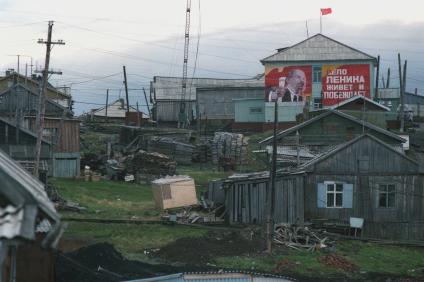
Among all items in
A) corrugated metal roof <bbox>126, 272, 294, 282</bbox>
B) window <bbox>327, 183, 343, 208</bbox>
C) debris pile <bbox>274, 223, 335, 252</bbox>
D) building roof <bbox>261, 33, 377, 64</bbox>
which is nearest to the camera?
corrugated metal roof <bbox>126, 272, 294, 282</bbox>

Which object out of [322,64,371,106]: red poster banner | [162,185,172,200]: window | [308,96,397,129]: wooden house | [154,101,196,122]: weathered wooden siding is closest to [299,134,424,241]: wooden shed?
[162,185,172,200]: window

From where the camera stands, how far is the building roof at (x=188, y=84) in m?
77.4

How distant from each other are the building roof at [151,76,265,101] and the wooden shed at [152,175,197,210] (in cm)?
3839

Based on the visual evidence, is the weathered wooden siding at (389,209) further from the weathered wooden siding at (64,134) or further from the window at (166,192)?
the weathered wooden siding at (64,134)

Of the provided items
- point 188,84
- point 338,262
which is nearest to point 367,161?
point 338,262

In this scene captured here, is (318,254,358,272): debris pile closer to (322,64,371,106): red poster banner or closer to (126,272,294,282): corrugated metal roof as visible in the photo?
(126,272,294,282): corrugated metal roof

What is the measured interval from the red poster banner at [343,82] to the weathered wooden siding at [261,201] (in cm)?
2931

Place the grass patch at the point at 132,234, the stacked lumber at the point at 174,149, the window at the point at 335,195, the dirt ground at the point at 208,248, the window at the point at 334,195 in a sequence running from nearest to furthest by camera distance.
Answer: the dirt ground at the point at 208,248
the grass patch at the point at 132,234
the window at the point at 334,195
the window at the point at 335,195
the stacked lumber at the point at 174,149

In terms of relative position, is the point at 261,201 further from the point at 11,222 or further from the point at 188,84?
the point at 188,84

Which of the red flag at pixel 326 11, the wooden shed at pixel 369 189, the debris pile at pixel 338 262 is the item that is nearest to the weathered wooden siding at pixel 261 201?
the wooden shed at pixel 369 189

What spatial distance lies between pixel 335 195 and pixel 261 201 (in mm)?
3975

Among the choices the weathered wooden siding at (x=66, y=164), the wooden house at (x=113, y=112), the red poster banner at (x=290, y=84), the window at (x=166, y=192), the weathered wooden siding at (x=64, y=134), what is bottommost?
the window at (x=166, y=192)

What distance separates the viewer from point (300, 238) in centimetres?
3031

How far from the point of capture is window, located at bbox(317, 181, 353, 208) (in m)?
33.5
